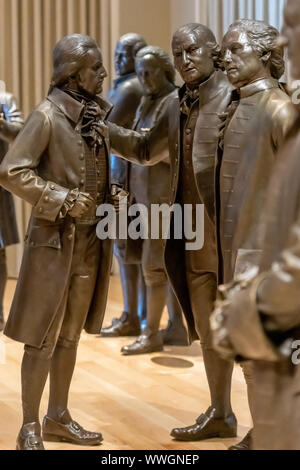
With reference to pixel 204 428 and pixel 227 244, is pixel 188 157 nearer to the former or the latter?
pixel 227 244

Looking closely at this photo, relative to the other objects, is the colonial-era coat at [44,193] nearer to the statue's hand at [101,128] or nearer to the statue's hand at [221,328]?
the statue's hand at [101,128]

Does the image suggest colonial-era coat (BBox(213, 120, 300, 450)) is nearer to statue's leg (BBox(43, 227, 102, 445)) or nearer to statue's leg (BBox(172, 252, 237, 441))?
statue's leg (BBox(43, 227, 102, 445))

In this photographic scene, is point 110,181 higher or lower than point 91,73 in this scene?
lower

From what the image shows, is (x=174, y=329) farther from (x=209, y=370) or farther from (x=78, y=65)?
(x=78, y=65)

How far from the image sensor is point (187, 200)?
3730 millimetres

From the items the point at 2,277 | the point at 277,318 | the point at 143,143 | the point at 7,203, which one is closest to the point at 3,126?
the point at 7,203

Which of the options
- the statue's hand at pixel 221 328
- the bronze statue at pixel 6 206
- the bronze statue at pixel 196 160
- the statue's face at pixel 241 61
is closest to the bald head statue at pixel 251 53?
the statue's face at pixel 241 61

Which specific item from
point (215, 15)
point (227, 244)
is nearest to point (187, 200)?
point (227, 244)

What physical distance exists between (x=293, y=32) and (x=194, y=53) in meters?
1.64

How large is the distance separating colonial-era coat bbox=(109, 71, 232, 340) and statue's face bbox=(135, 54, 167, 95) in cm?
174

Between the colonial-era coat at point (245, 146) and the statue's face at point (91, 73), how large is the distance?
0.57 metres

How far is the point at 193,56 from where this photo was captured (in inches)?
141

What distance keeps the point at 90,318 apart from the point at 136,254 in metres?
2.02

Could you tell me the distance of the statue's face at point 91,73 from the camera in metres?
3.40
